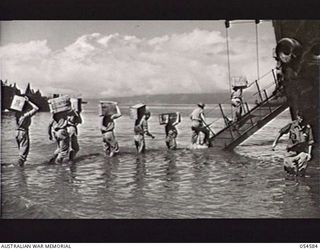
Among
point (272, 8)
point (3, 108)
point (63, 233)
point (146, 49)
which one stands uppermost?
point (272, 8)

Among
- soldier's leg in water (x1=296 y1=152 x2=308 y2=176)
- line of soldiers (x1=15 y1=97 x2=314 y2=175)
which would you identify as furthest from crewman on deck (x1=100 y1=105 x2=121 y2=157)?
soldier's leg in water (x1=296 y1=152 x2=308 y2=176)

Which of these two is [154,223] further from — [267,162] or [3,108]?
[3,108]

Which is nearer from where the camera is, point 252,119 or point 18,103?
point 18,103

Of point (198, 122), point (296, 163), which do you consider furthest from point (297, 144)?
point (198, 122)

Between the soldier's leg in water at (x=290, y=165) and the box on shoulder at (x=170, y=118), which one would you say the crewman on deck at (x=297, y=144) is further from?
the box on shoulder at (x=170, y=118)

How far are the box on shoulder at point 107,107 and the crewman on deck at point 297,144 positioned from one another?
1302 mm

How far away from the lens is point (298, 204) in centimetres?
422

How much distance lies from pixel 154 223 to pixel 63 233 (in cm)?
71

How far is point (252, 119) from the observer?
4.41 m

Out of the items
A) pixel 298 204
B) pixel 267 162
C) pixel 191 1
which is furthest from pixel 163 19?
pixel 298 204

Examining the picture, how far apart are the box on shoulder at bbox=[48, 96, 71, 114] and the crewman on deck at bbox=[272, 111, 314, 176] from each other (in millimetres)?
1672

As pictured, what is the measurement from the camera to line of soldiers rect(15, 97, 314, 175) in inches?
170

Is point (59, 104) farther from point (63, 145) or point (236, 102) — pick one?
point (236, 102)

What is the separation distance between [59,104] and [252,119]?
→ 61.1 inches
